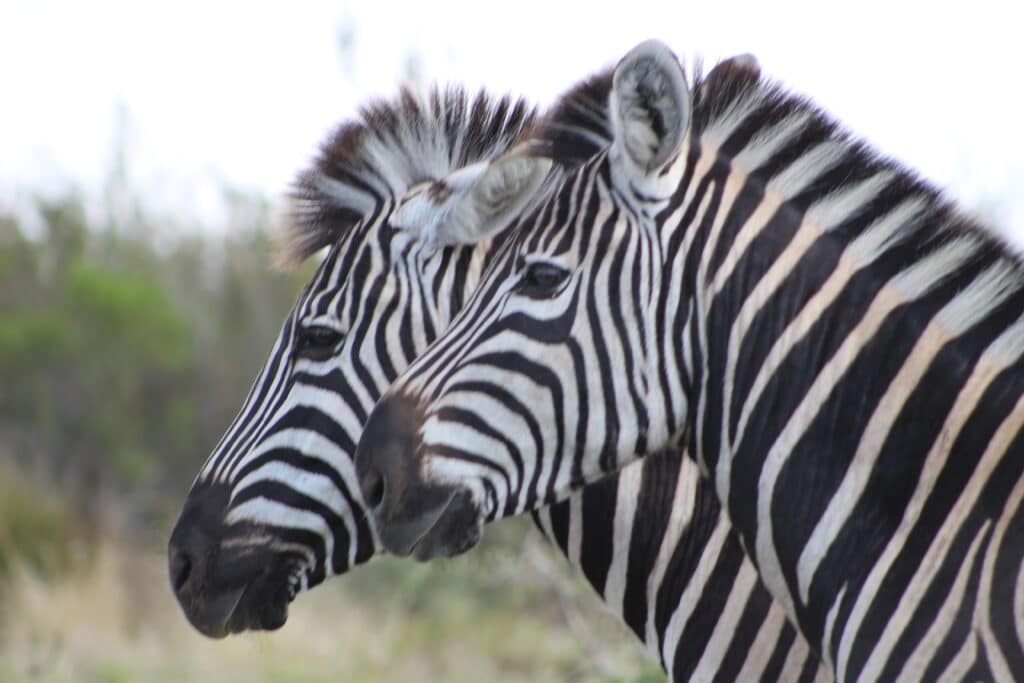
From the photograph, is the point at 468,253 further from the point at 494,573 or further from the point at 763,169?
the point at 494,573

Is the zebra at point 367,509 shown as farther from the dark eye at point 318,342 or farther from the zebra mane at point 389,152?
the zebra mane at point 389,152

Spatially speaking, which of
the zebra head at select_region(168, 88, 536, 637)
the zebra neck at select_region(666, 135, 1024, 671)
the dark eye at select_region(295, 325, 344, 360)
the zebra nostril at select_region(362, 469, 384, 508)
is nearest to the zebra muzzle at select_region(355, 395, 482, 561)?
the zebra nostril at select_region(362, 469, 384, 508)

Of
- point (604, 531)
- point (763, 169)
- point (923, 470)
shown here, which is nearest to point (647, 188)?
point (763, 169)

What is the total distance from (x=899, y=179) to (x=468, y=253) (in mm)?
1616

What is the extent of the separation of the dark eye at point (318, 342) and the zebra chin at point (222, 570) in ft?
1.77

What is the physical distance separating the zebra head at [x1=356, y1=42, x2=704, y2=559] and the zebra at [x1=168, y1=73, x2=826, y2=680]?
511mm

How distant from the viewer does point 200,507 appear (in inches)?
166

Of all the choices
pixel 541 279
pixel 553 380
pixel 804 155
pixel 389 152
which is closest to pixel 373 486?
pixel 553 380

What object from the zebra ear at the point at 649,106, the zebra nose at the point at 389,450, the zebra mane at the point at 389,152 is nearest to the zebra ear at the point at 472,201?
the zebra mane at the point at 389,152

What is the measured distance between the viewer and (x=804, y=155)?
11.6ft

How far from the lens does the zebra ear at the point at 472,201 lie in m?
4.14

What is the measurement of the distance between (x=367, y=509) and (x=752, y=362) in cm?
127

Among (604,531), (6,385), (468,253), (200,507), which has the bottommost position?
(6,385)

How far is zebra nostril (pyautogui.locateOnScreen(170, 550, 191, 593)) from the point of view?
4.26 meters
